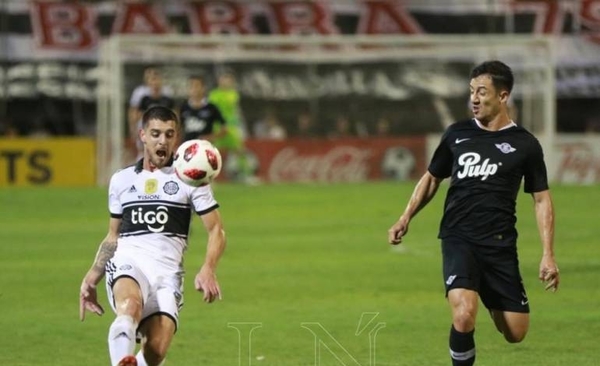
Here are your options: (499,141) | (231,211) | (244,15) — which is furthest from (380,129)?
(499,141)

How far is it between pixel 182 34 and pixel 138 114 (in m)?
15.6

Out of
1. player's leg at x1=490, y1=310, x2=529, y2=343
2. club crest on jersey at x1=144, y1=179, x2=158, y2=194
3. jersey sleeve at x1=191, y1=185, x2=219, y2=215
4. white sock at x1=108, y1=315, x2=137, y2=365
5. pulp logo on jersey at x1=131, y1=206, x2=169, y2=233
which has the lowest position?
player's leg at x1=490, y1=310, x2=529, y2=343

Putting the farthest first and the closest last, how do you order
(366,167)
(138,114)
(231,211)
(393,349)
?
(366,167), (231,211), (138,114), (393,349)

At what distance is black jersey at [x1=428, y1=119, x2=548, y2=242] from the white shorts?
72.3 inches

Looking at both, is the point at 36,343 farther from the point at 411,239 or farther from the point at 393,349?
the point at 411,239

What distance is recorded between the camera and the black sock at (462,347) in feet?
28.9

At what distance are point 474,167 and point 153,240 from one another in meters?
2.13

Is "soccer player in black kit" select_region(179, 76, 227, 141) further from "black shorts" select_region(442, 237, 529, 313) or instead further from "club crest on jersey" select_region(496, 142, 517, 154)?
"black shorts" select_region(442, 237, 529, 313)

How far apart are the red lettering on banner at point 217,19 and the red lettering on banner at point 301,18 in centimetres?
84

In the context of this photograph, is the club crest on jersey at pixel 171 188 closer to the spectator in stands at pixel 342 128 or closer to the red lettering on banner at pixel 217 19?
the spectator in stands at pixel 342 128

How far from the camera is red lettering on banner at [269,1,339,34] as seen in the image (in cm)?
3884

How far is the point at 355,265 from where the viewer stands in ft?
59.4

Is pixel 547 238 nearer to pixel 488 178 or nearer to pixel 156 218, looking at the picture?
pixel 488 178

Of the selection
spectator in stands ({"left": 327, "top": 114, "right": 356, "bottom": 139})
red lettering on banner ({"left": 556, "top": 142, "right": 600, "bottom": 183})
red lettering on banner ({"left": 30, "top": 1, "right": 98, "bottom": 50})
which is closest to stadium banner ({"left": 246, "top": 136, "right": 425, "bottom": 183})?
spectator in stands ({"left": 327, "top": 114, "right": 356, "bottom": 139})
